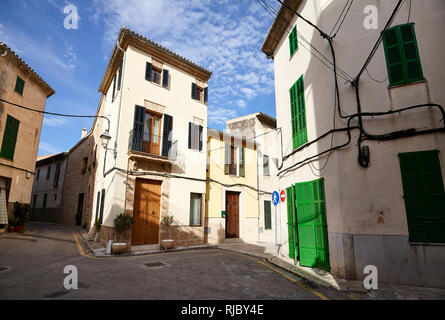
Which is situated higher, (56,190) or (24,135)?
(24,135)

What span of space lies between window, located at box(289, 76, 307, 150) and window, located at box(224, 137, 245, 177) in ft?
20.8

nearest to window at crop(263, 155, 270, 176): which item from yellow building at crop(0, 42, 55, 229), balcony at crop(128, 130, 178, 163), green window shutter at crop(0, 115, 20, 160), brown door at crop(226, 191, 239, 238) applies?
brown door at crop(226, 191, 239, 238)

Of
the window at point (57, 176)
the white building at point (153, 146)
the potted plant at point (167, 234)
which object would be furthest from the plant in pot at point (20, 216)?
the window at point (57, 176)

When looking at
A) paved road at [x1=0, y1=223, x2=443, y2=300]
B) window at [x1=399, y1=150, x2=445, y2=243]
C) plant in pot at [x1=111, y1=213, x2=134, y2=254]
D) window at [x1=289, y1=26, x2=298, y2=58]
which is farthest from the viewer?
window at [x1=289, y1=26, x2=298, y2=58]

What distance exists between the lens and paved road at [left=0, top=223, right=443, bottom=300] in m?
4.65

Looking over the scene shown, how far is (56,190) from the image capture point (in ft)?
79.2

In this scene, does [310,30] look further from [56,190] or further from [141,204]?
[56,190]

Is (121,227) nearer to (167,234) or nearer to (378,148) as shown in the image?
(167,234)

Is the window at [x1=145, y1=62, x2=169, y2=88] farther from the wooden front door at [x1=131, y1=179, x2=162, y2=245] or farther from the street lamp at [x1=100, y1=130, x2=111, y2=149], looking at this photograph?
the wooden front door at [x1=131, y1=179, x2=162, y2=245]

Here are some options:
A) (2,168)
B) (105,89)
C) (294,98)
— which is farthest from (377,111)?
(2,168)

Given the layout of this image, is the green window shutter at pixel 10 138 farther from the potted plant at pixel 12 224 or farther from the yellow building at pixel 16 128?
the potted plant at pixel 12 224

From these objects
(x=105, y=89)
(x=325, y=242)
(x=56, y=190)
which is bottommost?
(x=325, y=242)

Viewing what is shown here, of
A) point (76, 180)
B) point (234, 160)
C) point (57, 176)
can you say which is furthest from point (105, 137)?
point (57, 176)

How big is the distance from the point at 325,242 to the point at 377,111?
→ 3895 millimetres
